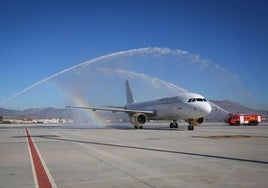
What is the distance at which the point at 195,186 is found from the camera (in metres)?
7.27

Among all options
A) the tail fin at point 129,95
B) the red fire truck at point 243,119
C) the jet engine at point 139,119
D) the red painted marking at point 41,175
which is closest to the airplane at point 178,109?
the jet engine at point 139,119

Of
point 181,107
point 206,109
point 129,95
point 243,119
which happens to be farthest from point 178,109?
point 243,119

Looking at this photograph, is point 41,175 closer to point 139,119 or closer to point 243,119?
point 139,119

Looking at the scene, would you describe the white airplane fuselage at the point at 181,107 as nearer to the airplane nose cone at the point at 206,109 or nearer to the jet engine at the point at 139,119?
the airplane nose cone at the point at 206,109

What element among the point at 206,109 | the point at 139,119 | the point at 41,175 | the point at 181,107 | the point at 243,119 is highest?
the point at 181,107

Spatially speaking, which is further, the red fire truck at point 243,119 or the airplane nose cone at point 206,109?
the red fire truck at point 243,119

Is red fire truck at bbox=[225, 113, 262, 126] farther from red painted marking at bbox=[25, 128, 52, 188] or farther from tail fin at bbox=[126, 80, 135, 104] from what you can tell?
red painted marking at bbox=[25, 128, 52, 188]

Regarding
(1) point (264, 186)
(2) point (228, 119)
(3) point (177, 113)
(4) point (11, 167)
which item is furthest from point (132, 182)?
(2) point (228, 119)

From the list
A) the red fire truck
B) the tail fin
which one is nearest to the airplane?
the tail fin

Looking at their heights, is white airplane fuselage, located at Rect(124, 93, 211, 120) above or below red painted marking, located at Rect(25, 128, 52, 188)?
above

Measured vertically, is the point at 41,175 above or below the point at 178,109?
below

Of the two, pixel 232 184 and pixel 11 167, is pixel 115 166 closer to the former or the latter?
pixel 11 167

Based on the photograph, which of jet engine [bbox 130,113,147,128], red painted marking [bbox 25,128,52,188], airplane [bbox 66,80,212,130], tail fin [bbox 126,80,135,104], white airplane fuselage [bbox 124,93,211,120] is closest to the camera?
red painted marking [bbox 25,128,52,188]

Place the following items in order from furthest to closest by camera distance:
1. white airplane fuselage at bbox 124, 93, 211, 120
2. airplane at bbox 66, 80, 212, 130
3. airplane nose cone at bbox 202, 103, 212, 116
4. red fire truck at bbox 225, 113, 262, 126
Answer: red fire truck at bbox 225, 113, 262, 126, airplane at bbox 66, 80, 212, 130, white airplane fuselage at bbox 124, 93, 211, 120, airplane nose cone at bbox 202, 103, 212, 116
